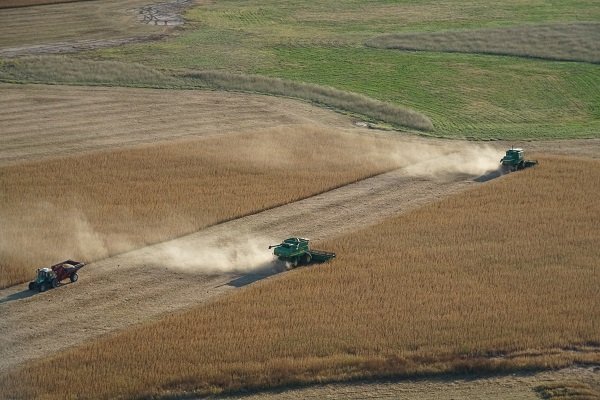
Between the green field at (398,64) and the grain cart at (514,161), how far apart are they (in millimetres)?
10781

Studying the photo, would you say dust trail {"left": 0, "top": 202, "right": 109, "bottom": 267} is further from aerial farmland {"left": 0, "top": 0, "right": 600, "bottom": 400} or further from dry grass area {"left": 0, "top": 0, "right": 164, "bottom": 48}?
dry grass area {"left": 0, "top": 0, "right": 164, "bottom": 48}

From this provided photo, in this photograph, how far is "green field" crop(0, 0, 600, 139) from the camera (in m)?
84.1

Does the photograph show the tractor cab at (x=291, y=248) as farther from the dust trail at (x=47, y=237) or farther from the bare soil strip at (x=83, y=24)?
the bare soil strip at (x=83, y=24)

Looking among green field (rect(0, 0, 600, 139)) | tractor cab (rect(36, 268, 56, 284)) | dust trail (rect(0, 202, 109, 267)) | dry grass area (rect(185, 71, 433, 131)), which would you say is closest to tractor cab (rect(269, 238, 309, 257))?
dust trail (rect(0, 202, 109, 267))

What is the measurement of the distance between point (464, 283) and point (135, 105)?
41196 millimetres

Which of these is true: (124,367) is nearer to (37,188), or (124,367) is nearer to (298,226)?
(298,226)

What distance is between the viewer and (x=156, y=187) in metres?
60.0

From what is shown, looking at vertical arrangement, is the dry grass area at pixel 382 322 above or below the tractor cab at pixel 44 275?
below

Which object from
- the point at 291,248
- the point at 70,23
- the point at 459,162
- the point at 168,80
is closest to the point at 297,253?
the point at 291,248

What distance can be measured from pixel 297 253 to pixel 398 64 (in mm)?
52415

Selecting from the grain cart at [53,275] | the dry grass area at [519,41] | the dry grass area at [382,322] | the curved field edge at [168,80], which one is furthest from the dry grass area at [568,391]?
the dry grass area at [519,41]

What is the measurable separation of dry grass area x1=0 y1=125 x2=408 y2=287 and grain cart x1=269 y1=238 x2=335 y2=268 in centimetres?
707

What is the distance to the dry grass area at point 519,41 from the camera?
10081 cm

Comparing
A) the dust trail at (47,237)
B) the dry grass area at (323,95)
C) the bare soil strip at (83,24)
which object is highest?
the bare soil strip at (83,24)
